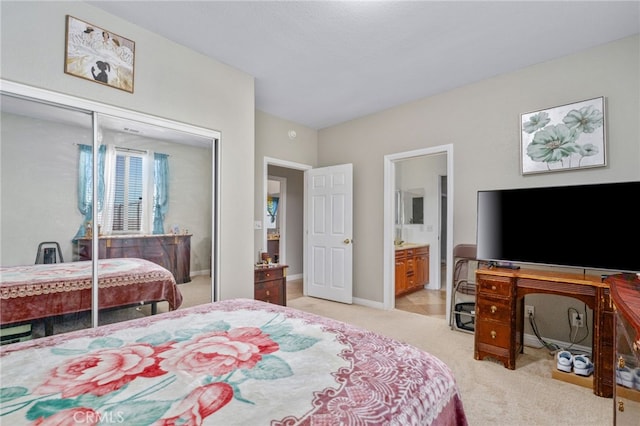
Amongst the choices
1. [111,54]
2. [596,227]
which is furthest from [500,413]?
[111,54]

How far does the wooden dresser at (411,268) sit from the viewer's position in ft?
15.5

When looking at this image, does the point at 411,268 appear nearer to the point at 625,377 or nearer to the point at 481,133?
the point at 481,133

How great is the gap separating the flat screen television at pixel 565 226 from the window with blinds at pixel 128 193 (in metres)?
3.09

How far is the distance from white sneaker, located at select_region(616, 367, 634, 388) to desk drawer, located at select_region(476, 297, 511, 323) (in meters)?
1.00

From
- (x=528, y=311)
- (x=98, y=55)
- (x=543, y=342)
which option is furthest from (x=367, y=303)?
(x=98, y=55)

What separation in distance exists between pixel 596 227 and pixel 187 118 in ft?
11.8

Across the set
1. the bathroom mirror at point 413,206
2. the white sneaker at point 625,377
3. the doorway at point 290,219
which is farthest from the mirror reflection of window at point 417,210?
the white sneaker at point 625,377

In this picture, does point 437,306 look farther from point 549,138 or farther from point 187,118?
point 187,118

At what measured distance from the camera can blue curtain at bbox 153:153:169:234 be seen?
102 inches

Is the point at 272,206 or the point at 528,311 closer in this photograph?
the point at 528,311

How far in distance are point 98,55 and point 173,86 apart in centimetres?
56

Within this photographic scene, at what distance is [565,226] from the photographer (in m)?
2.48

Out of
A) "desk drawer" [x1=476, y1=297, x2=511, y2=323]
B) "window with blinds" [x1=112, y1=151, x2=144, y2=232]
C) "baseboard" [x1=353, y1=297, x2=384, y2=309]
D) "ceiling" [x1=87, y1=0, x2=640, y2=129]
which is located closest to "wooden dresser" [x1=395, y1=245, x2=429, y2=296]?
"baseboard" [x1=353, y1=297, x2=384, y2=309]

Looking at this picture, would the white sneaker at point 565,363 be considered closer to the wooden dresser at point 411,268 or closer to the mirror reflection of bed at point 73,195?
the wooden dresser at point 411,268
